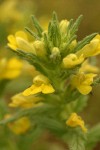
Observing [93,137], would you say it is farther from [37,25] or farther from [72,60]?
[37,25]

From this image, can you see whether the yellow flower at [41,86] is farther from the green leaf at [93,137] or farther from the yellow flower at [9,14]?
the yellow flower at [9,14]

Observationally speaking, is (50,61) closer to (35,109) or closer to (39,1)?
(35,109)

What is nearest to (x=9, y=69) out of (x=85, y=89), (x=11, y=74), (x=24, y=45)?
(x=11, y=74)

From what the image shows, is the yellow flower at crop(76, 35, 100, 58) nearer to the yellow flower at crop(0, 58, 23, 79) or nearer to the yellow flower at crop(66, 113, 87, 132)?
the yellow flower at crop(66, 113, 87, 132)

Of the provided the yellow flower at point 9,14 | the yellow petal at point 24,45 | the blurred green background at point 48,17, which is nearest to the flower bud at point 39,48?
the yellow petal at point 24,45

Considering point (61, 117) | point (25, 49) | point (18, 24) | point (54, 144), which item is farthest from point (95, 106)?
point (25, 49)

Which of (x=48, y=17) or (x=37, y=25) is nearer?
(x=37, y=25)

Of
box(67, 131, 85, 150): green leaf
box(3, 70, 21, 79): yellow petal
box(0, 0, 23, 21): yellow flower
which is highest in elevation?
box(0, 0, 23, 21): yellow flower

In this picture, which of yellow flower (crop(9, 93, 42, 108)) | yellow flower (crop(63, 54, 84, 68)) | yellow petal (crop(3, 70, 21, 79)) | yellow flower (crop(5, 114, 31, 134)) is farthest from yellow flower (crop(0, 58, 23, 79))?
yellow flower (crop(63, 54, 84, 68))
